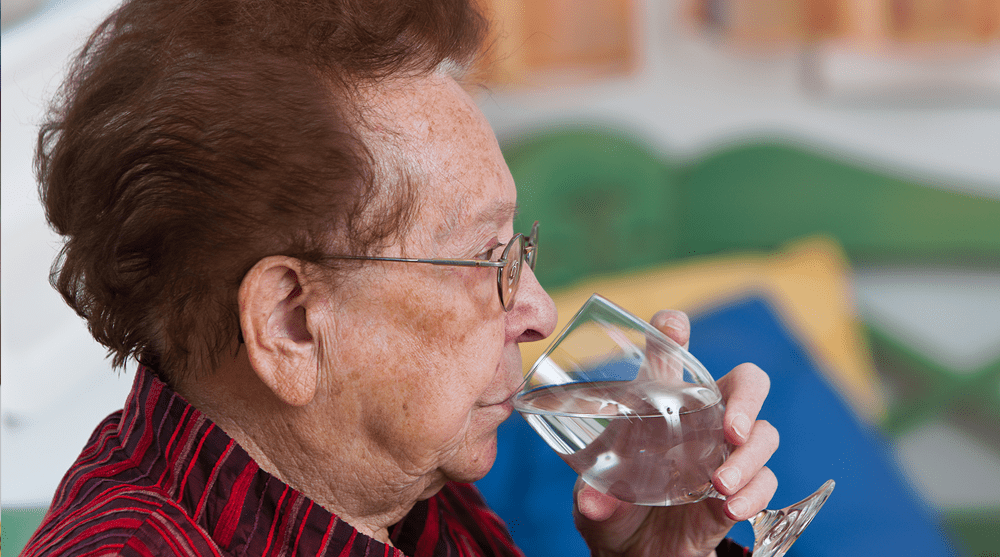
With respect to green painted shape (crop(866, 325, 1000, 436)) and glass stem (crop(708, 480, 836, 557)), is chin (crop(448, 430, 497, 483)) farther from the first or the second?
green painted shape (crop(866, 325, 1000, 436))

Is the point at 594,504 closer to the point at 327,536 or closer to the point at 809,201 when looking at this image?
the point at 327,536

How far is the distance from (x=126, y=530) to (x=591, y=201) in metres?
1.75

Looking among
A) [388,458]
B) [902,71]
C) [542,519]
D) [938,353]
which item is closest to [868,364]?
[938,353]

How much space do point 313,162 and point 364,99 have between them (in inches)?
3.3

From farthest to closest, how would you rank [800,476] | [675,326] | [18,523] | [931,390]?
[931,390]
[800,476]
[18,523]
[675,326]

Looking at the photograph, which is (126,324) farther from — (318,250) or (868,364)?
(868,364)

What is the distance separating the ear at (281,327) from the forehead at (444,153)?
0.45ft

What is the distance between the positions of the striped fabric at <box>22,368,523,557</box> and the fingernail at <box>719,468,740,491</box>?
342 millimetres

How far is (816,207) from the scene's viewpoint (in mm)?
2408

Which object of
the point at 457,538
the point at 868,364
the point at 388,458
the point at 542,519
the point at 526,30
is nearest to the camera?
the point at 388,458

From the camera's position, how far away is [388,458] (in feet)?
2.65

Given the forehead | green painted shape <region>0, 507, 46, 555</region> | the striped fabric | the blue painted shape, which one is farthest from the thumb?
green painted shape <region>0, 507, 46, 555</region>

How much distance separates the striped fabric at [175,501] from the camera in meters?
0.68

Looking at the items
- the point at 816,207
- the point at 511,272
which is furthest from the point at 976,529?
the point at 511,272
